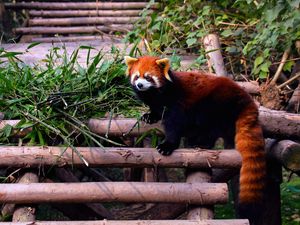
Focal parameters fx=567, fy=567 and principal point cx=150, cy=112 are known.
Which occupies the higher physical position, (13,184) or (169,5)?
(169,5)

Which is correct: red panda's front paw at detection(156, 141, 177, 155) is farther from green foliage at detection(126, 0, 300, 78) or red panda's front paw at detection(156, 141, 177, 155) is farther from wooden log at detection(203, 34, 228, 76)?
green foliage at detection(126, 0, 300, 78)

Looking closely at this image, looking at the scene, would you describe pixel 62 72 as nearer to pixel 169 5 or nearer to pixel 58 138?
pixel 58 138

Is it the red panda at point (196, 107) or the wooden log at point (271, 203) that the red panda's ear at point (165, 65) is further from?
the wooden log at point (271, 203)

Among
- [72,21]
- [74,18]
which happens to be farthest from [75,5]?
[72,21]

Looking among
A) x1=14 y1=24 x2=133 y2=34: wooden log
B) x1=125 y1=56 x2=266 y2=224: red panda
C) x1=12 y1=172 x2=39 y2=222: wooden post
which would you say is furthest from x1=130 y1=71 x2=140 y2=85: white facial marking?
x1=14 y1=24 x2=133 y2=34: wooden log

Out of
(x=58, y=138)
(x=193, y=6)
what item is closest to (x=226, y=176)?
(x=58, y=138)

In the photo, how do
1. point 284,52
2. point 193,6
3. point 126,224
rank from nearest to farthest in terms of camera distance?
point 126,224 < point 284,52 < point 193,6

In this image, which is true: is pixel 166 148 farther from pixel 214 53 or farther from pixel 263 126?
pixel 214 53

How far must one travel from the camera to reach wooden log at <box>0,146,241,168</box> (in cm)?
330

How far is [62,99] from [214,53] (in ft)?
5.47

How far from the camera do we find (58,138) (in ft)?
11.5

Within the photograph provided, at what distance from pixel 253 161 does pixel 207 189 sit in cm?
31

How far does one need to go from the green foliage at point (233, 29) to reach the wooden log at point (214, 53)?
11 cm

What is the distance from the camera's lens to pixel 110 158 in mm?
3297
